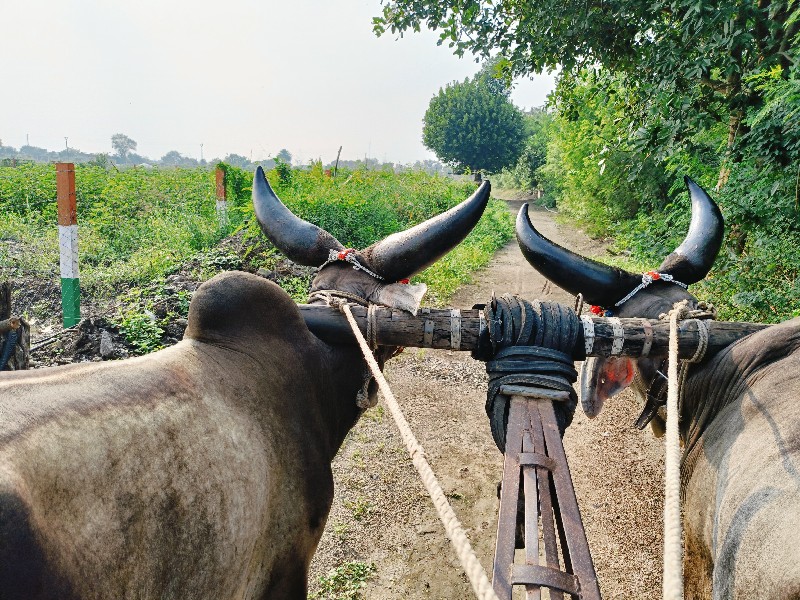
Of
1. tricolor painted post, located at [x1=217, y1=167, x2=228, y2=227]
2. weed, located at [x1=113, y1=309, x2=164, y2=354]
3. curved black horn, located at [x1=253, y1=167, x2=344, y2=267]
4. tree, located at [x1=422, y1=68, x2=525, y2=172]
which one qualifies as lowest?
weed, located at [x1=113, y1=309, x2=164, y2=354]

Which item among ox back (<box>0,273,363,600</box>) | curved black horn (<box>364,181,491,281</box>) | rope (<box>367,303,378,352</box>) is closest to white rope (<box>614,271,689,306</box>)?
curved black horn (<box>364,181,491,281</box>)

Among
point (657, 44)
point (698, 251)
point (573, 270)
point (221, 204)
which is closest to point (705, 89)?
point (657, 44)

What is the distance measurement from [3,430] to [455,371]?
532 cm

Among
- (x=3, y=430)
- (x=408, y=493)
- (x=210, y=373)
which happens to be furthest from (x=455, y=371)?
(x=3, y=430)

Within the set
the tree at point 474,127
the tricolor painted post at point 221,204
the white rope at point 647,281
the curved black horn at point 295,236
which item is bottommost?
the white rope at point 647,281

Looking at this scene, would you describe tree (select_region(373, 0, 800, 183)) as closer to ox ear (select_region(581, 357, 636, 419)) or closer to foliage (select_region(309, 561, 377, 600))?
ox ear (select_region(581, 357, 636, 419))

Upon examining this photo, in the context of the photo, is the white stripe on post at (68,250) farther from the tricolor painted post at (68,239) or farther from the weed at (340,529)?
the weed at (340,529)

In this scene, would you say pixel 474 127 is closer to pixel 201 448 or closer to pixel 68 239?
pixel 68 239

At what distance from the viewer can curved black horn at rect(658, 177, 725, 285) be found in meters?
2.85

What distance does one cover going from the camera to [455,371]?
20.8ft

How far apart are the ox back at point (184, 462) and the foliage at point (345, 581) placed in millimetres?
1091

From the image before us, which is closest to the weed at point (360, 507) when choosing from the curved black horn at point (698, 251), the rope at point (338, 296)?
the rope at point (338, 296)

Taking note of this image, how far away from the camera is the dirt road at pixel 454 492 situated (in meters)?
3.37

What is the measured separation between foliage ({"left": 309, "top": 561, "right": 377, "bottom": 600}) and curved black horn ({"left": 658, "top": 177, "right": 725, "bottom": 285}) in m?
2.24
